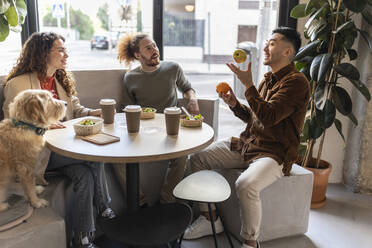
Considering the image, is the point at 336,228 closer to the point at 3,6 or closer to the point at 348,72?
the point at 348,72

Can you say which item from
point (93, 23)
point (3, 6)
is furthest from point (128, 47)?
point (3, 6)

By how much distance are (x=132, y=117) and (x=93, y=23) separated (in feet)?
6.12

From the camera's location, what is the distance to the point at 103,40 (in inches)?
132

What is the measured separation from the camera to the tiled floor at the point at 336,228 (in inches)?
87.1

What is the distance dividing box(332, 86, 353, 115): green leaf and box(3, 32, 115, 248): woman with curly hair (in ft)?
5.73

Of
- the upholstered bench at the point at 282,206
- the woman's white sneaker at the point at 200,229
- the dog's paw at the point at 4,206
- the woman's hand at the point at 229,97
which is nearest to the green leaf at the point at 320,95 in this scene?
the upholstered bench at the point at 282,206

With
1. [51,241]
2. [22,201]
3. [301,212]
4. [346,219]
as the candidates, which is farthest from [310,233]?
[22,201]

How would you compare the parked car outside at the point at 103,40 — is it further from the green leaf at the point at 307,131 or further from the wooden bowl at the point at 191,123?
the green leaf at the point at 307,131

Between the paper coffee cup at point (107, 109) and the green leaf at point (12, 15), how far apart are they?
0.94 m

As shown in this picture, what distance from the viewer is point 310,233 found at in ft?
7.74

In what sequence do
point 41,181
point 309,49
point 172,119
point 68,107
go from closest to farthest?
point 172,119
point 41,181
point 68,107
point 309,49

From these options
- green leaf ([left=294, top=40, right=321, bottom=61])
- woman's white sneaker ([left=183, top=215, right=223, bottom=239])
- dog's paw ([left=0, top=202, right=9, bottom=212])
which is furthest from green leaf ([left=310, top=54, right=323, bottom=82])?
dog's paw ([left=0, top=202, right=9, bottom=212])

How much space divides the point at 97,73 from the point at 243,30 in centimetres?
151

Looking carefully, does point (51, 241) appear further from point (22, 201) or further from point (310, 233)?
point (310, 233)
